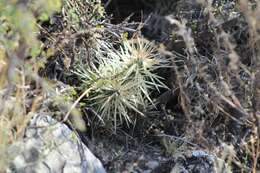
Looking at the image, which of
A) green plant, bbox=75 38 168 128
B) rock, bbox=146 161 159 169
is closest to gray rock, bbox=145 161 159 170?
rock, bbox=146 161 159 169

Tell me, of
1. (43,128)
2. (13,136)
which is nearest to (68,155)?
(43,128)

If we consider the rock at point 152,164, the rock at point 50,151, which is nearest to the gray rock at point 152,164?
the rock at point 152,164

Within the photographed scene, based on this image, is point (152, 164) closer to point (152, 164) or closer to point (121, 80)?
point (152, 164)

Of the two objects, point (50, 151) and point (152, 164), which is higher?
point (50, 151)

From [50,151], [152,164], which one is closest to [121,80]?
[152,164]

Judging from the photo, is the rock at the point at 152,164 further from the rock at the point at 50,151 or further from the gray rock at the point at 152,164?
the rock at the point at 50,151

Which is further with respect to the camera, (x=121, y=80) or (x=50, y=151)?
(x=121, y=80)
